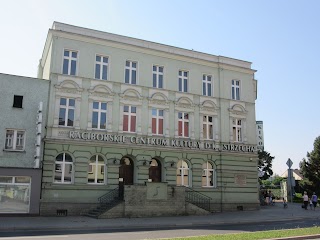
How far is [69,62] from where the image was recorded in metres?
28.1

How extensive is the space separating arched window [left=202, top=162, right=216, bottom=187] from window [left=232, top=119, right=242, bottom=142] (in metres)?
3.74

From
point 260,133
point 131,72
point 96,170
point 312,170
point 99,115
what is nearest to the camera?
point 96,170

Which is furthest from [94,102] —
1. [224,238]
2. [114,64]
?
[224,238]

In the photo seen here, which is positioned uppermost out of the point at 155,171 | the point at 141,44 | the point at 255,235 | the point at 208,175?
the point at 141,44

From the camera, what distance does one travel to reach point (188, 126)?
105ft

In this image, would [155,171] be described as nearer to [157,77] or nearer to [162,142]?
[162,142]

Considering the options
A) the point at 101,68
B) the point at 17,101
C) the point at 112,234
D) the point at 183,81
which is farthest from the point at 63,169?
the point at 183,81

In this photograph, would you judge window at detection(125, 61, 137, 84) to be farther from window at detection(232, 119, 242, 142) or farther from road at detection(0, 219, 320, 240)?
road at detection(0, 219, 320, 240)

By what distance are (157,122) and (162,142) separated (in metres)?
1.75

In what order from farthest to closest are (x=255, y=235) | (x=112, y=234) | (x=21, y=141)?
(x=21, y=141)
(x=112, y=234)
(x=255, y=235)

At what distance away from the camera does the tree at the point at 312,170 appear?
54.2m

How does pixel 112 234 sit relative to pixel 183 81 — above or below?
below

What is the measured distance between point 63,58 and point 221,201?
57.2ft

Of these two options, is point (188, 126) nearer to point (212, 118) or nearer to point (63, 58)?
point (212, 118)
